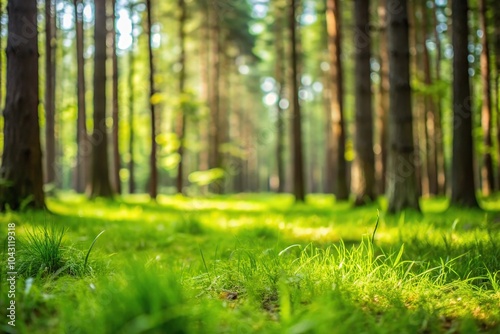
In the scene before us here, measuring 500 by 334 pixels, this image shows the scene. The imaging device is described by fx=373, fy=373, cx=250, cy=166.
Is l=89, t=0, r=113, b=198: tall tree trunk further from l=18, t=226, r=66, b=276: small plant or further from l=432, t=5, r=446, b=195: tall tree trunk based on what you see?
l=432, t=5, r=446, b=195: tall tree trunk

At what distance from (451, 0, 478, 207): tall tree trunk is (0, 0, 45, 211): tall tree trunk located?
27.5 ft

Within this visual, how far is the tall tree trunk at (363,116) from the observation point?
10359 millimetres

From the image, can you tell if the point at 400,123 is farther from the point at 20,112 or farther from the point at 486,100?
the point at 486,100

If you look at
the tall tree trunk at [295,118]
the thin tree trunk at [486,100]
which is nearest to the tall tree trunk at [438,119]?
the thin tree trunk at [486,100]

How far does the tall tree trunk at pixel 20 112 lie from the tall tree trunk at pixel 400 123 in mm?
6474

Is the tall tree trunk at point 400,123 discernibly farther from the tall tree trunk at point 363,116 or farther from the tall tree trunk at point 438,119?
the tall tree trunk at point 438,119

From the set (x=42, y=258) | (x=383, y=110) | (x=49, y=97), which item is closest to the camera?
(x=42, y=258)

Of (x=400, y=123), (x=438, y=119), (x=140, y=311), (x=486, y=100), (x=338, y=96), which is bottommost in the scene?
(x=140, y=311)

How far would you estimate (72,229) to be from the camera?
17.2ft

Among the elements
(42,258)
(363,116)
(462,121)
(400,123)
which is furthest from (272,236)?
(363,116)

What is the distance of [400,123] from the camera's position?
23.7ft

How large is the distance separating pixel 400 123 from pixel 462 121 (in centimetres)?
208

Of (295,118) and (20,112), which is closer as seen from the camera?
(20,112)

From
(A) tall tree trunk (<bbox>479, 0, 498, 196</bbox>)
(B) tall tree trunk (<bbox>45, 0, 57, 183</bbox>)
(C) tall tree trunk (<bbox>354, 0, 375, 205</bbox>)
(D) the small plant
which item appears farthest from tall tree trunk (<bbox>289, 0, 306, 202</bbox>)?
(D) the small plant
